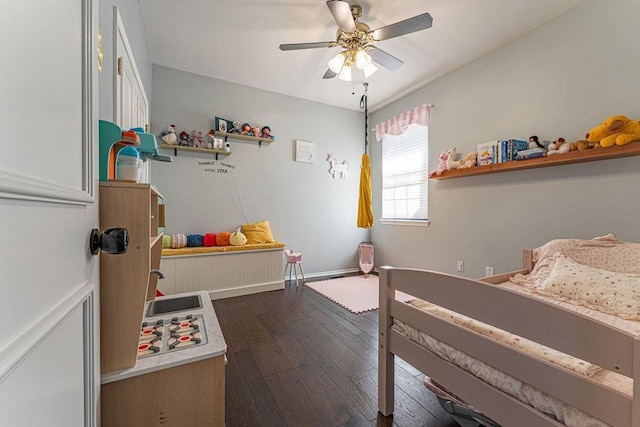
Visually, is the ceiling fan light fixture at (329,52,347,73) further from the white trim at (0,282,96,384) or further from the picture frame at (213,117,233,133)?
the white trim at (0,282,96,384)

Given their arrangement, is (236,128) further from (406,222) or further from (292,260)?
(406,222)

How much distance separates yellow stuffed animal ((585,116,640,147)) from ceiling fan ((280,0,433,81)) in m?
1.41

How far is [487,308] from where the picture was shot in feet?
3.05

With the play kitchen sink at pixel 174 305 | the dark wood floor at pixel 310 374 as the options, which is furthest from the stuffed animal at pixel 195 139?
the play kitchen sink at pixel 174 305

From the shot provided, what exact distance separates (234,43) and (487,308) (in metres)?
2.98

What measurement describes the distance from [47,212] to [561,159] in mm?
2817

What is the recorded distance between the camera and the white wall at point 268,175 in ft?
10.2

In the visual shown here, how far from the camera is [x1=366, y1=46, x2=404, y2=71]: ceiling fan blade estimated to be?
2201 millimetres

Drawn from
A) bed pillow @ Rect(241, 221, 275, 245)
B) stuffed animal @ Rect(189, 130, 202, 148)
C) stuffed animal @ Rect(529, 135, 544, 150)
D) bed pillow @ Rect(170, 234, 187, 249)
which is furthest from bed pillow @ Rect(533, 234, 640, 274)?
stuffed animal @ Rect(189, 130, 202, 148)

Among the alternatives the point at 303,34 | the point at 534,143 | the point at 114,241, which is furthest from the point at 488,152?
the point at 114,241

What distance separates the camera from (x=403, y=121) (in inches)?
143

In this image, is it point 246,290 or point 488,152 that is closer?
point 488,152

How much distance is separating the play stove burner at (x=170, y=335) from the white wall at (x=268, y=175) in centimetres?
210

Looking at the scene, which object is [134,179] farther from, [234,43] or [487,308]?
[234,43]
